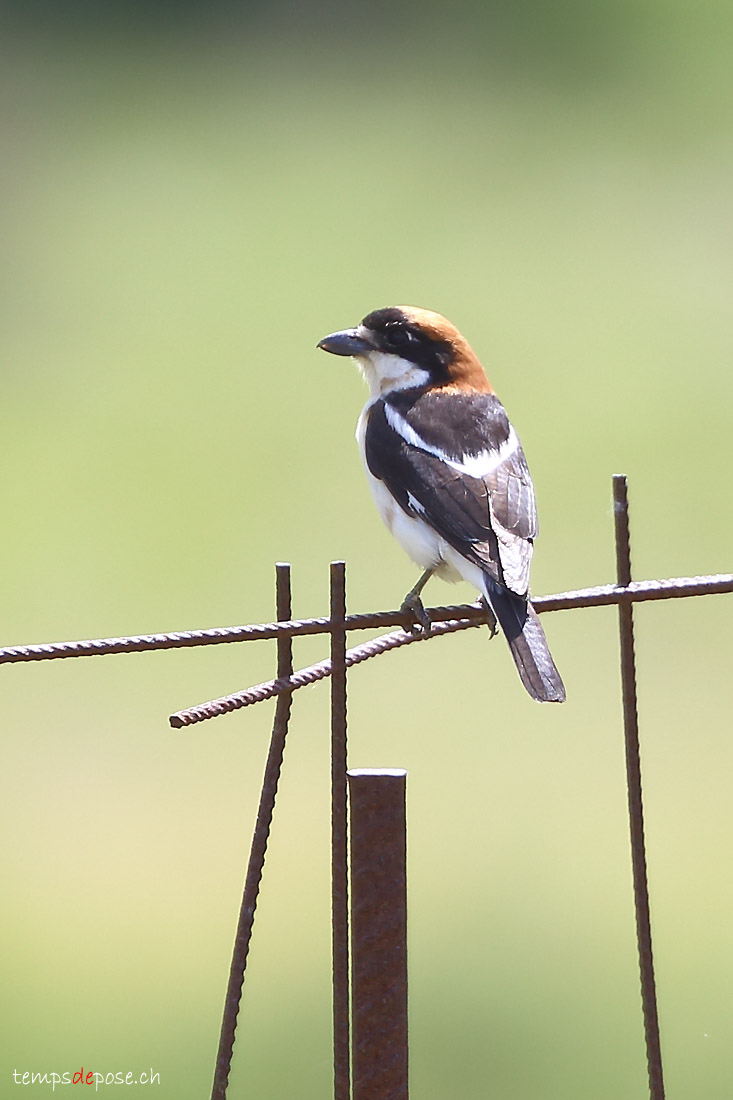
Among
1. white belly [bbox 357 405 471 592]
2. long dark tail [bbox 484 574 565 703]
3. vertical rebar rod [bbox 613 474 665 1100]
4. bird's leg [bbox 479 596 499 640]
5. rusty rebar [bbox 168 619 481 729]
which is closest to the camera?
rusty rebar [bbox 168 619 481 729]

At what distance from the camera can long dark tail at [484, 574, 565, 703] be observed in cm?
283

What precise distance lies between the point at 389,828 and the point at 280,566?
318 millimetres

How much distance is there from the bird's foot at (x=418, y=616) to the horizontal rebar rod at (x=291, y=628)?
156 millimetres

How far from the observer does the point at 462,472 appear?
3.46 m

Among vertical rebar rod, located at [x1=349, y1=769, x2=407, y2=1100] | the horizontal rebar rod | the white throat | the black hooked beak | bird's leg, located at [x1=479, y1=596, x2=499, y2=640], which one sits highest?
the black hooked beak

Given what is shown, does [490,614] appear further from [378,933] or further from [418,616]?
[378,933]

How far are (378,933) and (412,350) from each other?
252 centimetres

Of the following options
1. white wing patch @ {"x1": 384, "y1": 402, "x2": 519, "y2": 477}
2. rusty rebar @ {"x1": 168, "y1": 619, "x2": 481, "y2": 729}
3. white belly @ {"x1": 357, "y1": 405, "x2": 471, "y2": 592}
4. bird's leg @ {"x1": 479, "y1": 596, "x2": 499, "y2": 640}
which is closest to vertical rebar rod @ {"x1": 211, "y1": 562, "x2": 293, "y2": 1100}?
rusty rebar @ {"x1": 168, "y1": 619, "x2": 481, "y2": 729}

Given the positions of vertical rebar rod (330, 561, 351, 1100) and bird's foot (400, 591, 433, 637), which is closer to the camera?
vertical rebar rod (330, 561, 351, 1100)

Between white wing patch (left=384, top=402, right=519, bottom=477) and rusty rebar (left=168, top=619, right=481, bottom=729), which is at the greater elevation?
white wing patch (left=384, top=402, right=519, bottom=477)

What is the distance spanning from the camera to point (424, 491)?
3.44 metres

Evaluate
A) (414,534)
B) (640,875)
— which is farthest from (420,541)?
(640,875)

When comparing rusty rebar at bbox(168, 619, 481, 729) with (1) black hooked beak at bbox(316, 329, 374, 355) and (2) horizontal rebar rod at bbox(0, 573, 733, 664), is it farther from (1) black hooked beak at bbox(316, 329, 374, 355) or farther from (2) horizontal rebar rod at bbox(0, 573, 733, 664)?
(1) black hooked beak at bbox(316, 329, 374, 355)

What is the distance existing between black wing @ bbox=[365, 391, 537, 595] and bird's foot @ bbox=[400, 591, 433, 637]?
17cm
